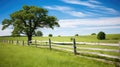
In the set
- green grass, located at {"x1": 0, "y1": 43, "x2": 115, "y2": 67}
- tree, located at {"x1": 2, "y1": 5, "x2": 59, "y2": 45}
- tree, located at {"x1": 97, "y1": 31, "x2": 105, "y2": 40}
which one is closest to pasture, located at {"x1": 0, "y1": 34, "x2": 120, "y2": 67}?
green grass, located at {"x1": 0, "y1": 43, "x2": 115, "y2": 67}

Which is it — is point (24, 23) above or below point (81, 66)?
above

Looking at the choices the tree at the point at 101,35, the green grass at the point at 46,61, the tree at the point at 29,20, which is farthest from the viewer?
the tree at the point at 101,35

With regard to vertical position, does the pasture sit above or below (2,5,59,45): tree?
below

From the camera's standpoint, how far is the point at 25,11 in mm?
41625

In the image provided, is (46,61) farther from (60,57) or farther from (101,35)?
(101,35)

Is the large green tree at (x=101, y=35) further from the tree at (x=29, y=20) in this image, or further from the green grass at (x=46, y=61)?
the green grass at (x=46, y=61)

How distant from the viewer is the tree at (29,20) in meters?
40.5

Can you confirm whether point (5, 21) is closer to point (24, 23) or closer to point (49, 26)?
point (24, 23)

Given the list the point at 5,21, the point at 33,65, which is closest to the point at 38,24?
the point at 5,21

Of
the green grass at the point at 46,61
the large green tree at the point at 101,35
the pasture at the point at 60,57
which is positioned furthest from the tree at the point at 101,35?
the green grass at the point at 46,61

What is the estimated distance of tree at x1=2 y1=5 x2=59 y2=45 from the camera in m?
40.5

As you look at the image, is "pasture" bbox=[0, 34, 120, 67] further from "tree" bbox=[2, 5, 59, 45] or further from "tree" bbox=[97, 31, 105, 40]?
"tree" bbox=[97, 31, 105, 40]

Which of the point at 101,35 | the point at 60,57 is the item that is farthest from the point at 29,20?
the point at 60,57

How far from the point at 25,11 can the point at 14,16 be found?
9.48 feet
